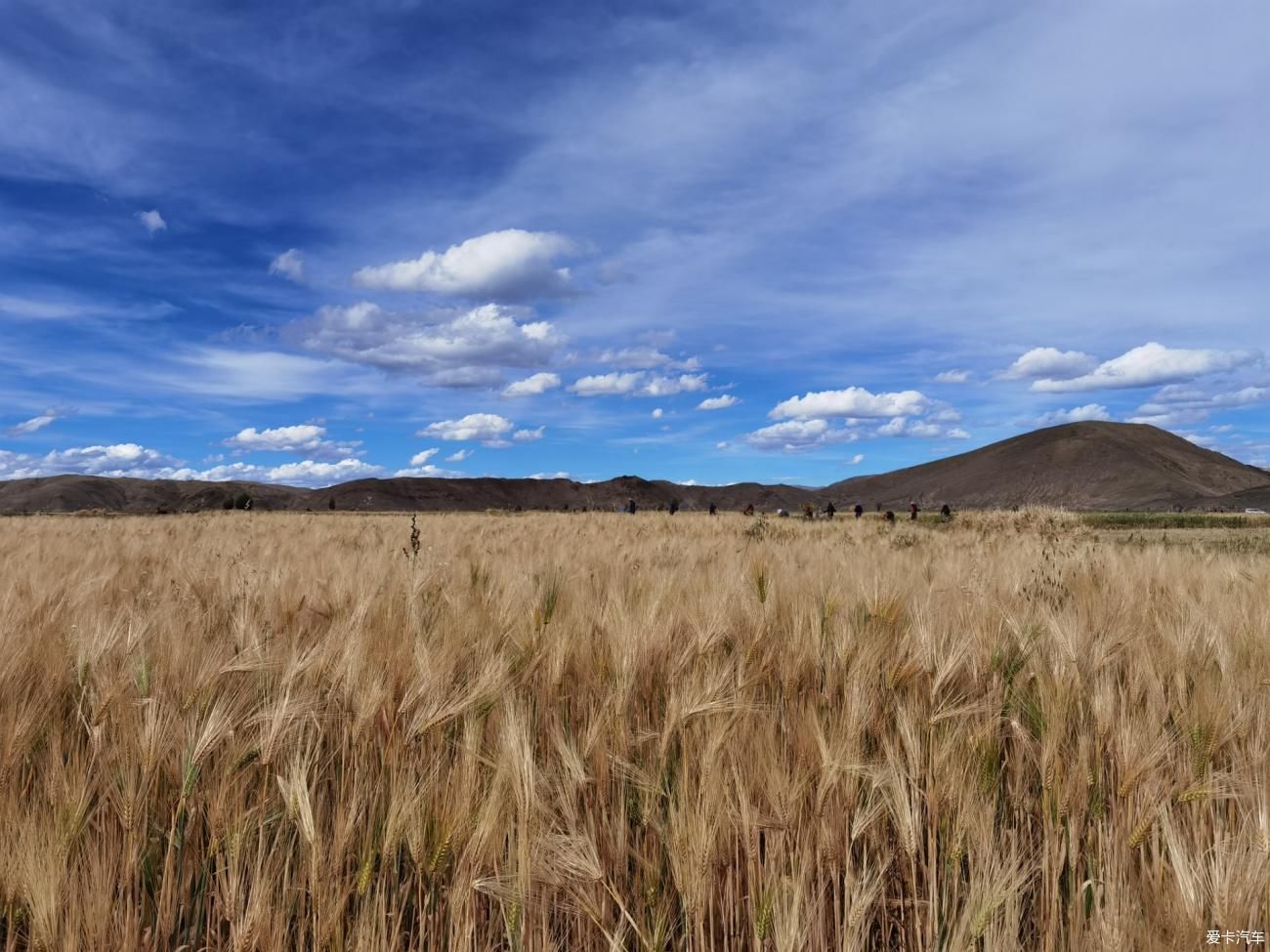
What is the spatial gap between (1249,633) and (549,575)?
347 centimetres

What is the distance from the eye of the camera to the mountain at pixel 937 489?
58188 mm

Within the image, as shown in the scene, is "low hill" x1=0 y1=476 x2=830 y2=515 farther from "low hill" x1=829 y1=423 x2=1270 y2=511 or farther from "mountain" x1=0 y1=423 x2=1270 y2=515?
"low hill" x1=829 y1=423 x2=1270 y2=511

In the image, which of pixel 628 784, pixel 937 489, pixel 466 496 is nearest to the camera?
pixel 628 784

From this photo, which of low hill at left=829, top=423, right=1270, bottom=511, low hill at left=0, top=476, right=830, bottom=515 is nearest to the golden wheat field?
low hill at left=0, top=476, right=830, bottom=515

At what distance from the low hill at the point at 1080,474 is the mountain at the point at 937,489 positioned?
0.46 feet

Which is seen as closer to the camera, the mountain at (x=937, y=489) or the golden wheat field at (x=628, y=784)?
the golden wheat field at (x=628, y=784)

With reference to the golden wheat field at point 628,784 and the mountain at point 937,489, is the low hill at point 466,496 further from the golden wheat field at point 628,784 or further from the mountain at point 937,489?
the golden wheat field at point 628,784

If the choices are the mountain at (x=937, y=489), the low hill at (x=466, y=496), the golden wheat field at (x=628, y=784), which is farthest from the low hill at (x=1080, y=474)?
the golden wheat field at (x=628, y=784)

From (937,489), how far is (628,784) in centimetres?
9438

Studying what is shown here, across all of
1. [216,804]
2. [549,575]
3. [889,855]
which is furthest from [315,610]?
[889,855]

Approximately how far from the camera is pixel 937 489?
8912 centimetres

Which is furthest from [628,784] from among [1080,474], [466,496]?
[1080,474]

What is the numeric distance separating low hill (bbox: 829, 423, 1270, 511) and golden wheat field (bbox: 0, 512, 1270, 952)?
2806 inches

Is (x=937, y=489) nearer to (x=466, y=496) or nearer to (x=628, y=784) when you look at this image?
(x=466, y=496)
